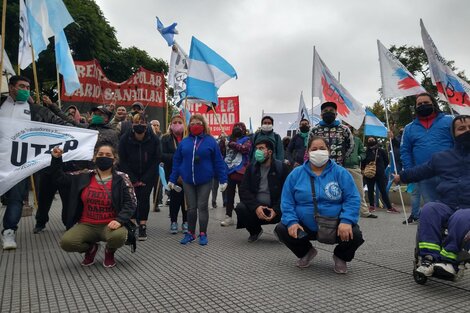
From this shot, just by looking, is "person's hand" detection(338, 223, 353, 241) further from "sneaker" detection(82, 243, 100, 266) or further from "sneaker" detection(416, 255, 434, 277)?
"sneaker" detection(82, 243, 100, 266)

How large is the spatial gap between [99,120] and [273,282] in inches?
147

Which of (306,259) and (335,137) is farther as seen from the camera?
(335,137)

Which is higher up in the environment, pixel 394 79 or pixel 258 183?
pixel 394 79

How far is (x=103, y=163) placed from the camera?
4.38 meters

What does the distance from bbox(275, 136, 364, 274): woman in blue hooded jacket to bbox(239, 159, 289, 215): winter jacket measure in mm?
1346

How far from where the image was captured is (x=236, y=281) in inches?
142

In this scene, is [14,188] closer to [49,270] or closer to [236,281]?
[49,270]

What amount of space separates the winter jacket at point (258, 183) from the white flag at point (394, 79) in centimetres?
242

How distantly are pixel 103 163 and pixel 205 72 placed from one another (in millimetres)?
3886

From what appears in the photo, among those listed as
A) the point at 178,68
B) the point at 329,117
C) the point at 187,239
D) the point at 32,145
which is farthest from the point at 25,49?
the point at 329,117

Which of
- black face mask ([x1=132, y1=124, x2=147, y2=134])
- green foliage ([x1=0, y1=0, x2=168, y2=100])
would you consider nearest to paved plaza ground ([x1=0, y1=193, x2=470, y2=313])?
black face mask ([x1=132, y1=124, x2=147, y2=134])

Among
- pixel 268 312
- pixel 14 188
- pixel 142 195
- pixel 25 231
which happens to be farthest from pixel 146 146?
pixel 268 312

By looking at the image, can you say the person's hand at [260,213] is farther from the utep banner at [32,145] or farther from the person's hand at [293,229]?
the utep banner at [32,145]

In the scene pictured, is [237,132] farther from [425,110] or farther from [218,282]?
[218,282]
